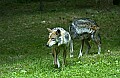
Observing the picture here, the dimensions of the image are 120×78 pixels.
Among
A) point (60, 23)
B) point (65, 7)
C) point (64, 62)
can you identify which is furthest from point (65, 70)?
point (65, 7)

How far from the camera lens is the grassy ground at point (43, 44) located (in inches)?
446

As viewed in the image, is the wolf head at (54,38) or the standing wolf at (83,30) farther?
the standing wolf at (83,30)

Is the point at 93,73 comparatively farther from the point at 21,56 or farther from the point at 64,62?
the point at 21,56

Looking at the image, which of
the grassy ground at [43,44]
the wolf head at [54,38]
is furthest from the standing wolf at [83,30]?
the wolf head at [54,38]

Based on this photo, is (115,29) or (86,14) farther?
(86,14)

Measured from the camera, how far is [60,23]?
2477cm

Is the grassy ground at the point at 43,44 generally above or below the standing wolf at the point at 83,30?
below

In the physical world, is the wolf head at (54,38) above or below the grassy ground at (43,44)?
above

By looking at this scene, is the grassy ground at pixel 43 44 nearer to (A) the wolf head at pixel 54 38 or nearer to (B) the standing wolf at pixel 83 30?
(B) the standing wolf at pixel 83 30

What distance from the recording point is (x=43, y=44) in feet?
63.1

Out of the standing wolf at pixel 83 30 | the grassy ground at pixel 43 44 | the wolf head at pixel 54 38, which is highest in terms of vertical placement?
the wolf head at pixel 54 38

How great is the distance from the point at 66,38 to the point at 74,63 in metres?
1.28

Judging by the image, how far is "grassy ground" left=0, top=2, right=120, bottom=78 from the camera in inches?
446

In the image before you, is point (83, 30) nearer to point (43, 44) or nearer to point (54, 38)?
point (54, 38)
